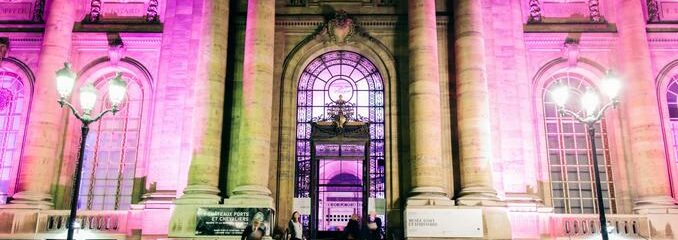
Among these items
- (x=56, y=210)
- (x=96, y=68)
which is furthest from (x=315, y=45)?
(x=56, y=210)

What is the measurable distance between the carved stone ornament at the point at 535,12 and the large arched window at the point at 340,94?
5.93m

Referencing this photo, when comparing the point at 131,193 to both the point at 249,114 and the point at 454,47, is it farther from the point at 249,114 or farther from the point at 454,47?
the point at 454,47

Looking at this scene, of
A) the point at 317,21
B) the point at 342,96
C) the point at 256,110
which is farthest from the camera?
the point at 317,21

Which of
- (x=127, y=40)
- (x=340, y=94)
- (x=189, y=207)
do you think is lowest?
(x=189, y=207)

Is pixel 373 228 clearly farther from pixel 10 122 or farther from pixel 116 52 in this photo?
pixel 10 122

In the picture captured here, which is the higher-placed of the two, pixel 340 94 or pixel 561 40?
pixel 561 40

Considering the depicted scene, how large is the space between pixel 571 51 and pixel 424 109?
659 centimetres

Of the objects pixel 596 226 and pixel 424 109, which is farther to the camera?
pixel 424 109

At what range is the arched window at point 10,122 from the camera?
67.4ft

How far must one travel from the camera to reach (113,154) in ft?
68.7

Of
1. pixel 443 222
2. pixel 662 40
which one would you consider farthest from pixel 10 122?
pixel 662 40

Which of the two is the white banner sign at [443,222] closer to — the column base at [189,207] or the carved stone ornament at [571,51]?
the column base at [189,207]

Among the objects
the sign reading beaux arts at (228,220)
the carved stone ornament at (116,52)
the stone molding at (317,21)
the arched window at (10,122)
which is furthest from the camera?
the carved stone ornament at (116,52)

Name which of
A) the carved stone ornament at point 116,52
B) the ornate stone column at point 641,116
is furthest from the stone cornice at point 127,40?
the ornate stone column at point 641,116
